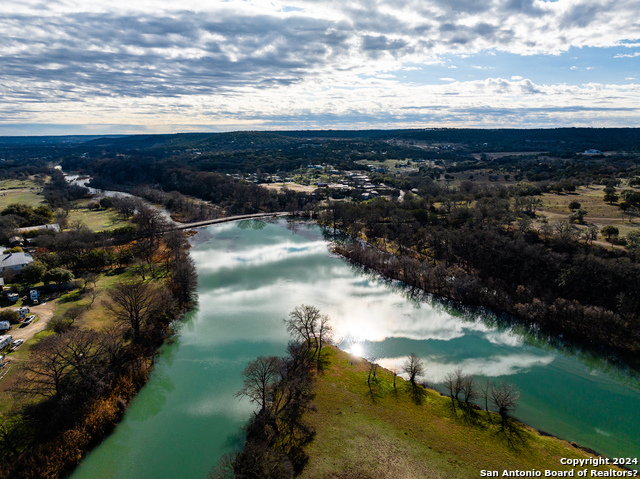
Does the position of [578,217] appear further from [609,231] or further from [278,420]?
[278,420]

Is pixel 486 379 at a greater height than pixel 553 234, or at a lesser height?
lesser

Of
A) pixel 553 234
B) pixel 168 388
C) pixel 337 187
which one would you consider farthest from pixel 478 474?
pixel 337 187

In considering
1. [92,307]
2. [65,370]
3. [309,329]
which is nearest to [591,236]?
[309,329]

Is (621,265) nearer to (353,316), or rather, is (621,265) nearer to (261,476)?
(353,316)

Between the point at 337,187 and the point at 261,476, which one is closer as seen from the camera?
the point at 261,476

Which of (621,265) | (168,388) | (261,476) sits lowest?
(168,388)

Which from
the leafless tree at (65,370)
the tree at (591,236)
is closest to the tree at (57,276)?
the leafless tree at (65,370)

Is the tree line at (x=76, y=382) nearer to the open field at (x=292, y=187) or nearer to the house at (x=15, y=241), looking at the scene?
the house at (x=15, y=241)
